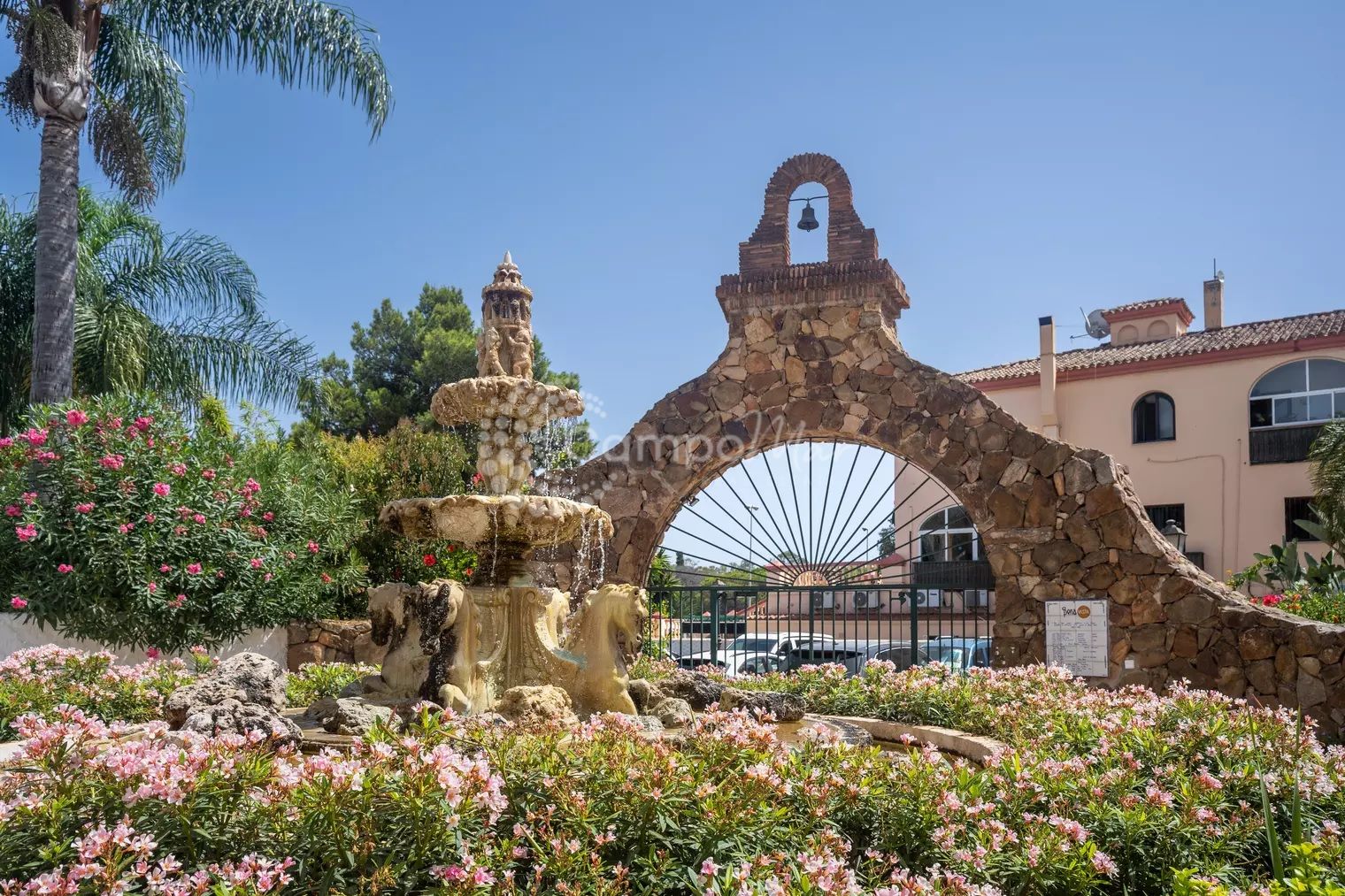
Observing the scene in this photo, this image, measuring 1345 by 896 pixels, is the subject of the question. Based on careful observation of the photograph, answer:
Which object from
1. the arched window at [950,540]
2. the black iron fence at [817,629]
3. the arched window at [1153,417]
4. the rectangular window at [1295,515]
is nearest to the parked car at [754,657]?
the black iron fence at [817,629]

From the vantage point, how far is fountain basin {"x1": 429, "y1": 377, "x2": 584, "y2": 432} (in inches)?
252

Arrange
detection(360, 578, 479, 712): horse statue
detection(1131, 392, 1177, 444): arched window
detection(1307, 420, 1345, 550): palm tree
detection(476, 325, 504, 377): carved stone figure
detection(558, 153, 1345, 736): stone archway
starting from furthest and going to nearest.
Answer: detection(1131, 392, 1177, 444): arched window
detection(1307, 420, 1345, 550): palm tree
detection(558, 153, 1345, 736): stone archway
detection(476, 325, 504, 377): carved stone figure
detection(360, 578, 479, 712): horse statue

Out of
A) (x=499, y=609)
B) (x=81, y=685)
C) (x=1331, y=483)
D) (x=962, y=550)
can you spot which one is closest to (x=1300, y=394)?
(x=1331, y=483)

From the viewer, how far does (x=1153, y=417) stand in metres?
22.3

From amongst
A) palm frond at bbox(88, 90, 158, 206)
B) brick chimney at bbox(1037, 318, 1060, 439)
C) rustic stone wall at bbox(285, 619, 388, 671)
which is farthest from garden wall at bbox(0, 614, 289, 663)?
brick chimney at bbox(1037, 318, 1060, 439)

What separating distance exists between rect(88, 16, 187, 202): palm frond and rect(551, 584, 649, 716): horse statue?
10108 millimetres

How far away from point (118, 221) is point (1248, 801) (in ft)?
48.8

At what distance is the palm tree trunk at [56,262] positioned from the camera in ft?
36.3

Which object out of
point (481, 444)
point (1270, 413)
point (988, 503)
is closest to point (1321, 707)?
point (988, 503)

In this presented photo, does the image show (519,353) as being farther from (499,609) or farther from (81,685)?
(81,685)

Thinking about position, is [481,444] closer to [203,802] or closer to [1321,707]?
[203,802]

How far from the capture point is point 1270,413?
825 inches

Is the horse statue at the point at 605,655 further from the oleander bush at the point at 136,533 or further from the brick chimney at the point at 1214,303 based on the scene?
the brick chimney at the point at 1214,303

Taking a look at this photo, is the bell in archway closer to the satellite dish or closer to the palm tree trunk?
the palm tree trunk
